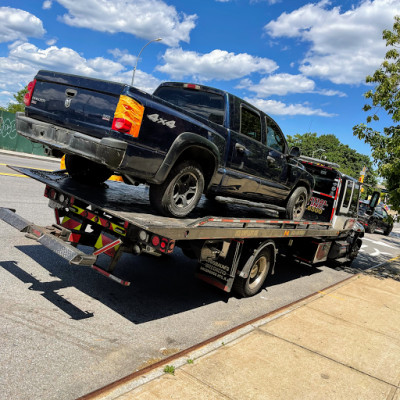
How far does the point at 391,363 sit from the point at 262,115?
12.8 ft

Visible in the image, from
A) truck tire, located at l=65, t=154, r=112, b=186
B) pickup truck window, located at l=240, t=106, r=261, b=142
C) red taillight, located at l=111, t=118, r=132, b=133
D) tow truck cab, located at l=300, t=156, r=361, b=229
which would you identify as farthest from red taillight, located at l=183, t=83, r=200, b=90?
tow truck cab, located at l=300, t=156, r=361, b=229

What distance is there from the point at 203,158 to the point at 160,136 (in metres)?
0.87

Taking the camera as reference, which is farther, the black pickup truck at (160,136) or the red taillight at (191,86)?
the red taillight at (191,86)

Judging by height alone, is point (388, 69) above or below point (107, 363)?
above

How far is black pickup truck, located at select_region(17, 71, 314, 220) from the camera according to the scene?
4.02 m

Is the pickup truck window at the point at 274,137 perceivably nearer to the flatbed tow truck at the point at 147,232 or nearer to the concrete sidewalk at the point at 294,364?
the flatbed tow truck at the point at 147,232

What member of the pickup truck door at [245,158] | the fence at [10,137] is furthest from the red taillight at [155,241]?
the fence at [10,137]

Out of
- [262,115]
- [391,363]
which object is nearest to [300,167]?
[262,115]

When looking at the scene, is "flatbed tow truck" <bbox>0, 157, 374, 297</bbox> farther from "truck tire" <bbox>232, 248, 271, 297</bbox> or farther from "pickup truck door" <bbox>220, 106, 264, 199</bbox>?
"pickup truck door" <bbox>220, 106, 264, 199</bbox>

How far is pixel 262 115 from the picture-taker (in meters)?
6.41

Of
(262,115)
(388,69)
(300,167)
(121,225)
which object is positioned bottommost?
(121,225)

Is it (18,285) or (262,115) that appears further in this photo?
(262,115)

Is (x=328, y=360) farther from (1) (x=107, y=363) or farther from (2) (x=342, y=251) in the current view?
(2) (x=342, y=251)

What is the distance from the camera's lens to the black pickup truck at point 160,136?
158 inches
